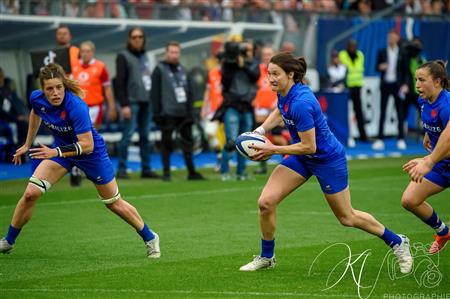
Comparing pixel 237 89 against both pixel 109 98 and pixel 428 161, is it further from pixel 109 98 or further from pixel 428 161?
pixel 428 161

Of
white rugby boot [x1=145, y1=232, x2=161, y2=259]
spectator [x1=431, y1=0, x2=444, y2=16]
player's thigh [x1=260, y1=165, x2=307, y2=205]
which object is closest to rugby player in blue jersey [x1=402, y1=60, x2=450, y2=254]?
player's thigh [x1=260, y1=165, x2=307, y2=205]

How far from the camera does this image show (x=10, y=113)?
21953 millimetres

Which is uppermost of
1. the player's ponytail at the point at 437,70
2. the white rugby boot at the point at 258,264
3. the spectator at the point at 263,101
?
the player's ponytail at the point at 437,70

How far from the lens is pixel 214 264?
1095 cm

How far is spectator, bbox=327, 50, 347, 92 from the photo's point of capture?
27.3 m

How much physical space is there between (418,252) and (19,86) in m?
13.4

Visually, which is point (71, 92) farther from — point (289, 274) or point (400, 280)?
point (400, 280)

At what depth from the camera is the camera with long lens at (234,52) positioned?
63.1ft

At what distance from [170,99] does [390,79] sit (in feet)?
30.3

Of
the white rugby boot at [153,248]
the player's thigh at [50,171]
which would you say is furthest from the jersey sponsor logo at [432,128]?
the player's thigh at [50,171]

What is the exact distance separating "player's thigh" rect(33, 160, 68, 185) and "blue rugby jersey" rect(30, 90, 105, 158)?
0.24m

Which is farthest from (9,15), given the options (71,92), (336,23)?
(71,92)

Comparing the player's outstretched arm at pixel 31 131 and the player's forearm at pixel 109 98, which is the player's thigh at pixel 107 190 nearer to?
the player's outstretched arm at pixel 31 131

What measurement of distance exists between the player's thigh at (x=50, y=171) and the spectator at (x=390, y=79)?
1613 centimetres
